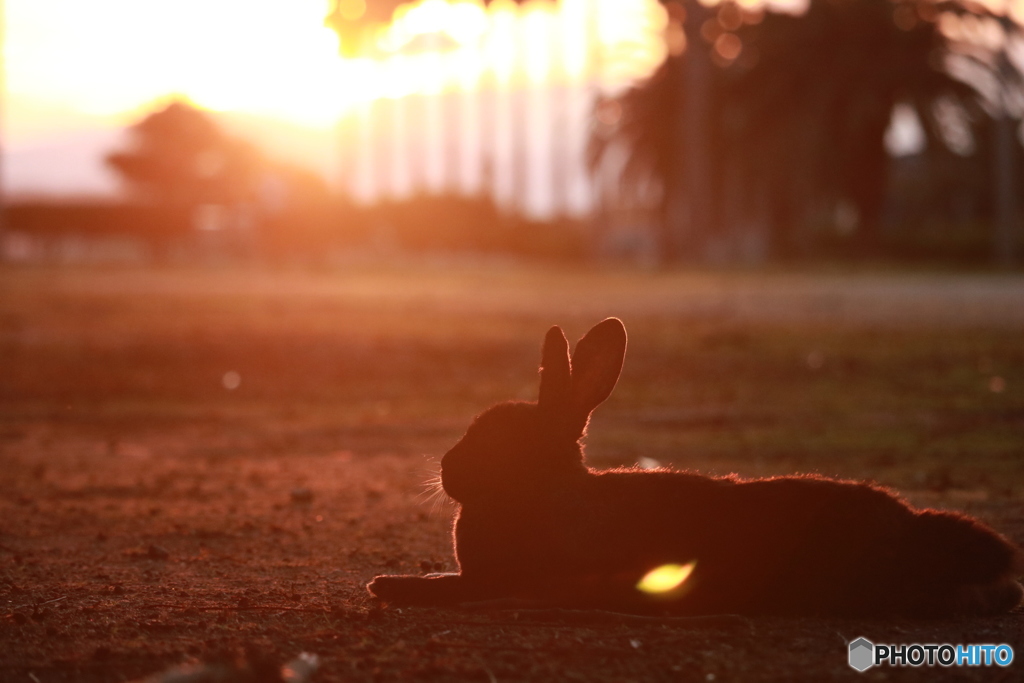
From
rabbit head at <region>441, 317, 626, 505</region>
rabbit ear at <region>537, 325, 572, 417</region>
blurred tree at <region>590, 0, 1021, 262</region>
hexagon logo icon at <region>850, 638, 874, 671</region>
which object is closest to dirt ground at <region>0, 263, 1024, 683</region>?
hexagon logo icon at <region>850, 638, 874, 671</region>

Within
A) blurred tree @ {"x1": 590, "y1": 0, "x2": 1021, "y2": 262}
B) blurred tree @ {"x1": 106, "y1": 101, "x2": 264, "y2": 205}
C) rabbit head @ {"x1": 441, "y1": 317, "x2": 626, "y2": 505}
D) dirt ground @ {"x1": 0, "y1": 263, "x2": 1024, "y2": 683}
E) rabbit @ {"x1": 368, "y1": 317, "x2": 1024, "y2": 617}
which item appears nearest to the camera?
dirt ground @ {"x1": 0, "y1": 263, "x2": 1024, "y2": 683}

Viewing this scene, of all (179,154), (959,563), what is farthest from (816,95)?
(179,154)

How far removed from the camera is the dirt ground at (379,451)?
3338mm

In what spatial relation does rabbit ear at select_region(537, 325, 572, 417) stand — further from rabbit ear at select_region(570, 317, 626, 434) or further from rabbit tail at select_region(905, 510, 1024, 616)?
rabbit tail at select_region(905, 510, 1024, 616)

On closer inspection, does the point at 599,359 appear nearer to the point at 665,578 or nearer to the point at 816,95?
the point at 665,578

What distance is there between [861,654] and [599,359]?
1.11 meters

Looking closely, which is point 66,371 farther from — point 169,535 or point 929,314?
point 929,314

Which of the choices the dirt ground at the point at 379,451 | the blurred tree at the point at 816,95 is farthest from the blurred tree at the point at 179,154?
the dirt ground at the point at 379,451

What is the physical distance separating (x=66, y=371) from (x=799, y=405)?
6.90 metres

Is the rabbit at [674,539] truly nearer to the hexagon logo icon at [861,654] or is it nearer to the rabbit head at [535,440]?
the rabbit head at [535,440]

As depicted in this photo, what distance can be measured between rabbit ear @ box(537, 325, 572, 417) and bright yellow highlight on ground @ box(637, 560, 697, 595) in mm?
565

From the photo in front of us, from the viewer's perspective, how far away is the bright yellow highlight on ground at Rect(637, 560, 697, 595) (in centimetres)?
355

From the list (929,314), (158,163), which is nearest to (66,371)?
(929,314)

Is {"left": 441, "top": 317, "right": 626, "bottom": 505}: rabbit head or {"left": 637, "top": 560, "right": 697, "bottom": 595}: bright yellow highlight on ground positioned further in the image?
{"left": 441, "top": 317, "right": 626, "bottom": 505}: rabbit head
